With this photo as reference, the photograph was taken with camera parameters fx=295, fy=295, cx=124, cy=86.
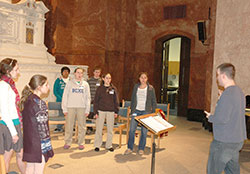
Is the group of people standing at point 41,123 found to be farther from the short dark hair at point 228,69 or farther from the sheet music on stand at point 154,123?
the sheet music on stand at point 154,123

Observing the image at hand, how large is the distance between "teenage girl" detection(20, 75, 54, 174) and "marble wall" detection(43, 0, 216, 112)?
816cm

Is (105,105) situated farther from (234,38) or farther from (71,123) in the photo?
(234,38)

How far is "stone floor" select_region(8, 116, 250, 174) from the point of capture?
4.98 meters

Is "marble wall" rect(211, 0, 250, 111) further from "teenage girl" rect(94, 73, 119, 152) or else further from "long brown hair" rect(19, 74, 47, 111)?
"long brown hair" rect(19, 74, 47, 111)

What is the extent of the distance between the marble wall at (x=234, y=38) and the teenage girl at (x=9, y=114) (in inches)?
223

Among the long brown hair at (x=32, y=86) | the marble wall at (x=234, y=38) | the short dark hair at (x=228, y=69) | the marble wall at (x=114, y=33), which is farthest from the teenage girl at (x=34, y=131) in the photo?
the marble wall at (x=114, y=33)

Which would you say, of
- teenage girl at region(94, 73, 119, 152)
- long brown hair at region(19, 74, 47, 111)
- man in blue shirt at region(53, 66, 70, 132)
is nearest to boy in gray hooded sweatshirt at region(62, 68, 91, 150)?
teenage girl at region(94, 73, 119, 152)

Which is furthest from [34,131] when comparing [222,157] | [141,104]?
[141,104]

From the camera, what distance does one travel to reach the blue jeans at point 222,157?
3115 millimetres

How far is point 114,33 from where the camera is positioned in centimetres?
1138

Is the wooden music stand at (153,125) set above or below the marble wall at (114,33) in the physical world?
below

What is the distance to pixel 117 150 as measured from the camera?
20.5ft

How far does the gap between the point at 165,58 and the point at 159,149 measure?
6104 mm

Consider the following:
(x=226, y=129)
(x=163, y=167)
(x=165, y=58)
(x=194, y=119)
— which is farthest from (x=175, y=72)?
(x=226, y=129)
